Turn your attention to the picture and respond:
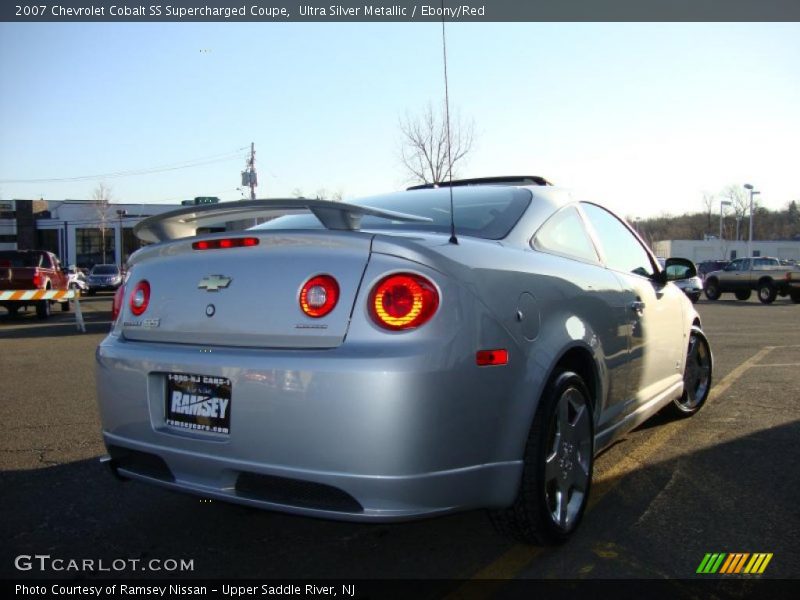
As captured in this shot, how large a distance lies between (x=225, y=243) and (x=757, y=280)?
27.9 meters

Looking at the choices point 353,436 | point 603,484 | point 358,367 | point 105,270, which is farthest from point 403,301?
point 105,270

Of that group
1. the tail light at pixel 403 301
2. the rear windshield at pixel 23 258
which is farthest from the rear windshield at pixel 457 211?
the rear windshield at pixel 23 258

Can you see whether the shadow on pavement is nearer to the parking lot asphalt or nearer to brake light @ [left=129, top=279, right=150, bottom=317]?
the parking lot asphalt

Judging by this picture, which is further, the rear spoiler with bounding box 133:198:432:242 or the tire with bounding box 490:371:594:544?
the tire with bounding box 490:371:594:544

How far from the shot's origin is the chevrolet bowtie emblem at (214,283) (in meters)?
2.59

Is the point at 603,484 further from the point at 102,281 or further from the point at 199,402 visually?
the point at 102,281

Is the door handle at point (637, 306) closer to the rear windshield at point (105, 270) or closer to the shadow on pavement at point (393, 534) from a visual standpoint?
the shadow on pavement at point (393, 534)

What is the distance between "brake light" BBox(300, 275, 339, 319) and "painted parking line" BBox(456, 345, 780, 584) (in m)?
1.11

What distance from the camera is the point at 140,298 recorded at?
290 centimetres

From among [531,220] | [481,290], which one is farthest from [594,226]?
[481,290]

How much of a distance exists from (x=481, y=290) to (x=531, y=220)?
2.75ft

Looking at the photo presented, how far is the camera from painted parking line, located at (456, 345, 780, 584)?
2.57m

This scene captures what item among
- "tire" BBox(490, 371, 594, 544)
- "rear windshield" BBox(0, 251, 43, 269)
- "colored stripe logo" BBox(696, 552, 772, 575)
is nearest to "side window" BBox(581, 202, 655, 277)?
"tire" BBox(490, 371, 594, 544)

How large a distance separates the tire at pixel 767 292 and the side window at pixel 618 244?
80.0 ft
